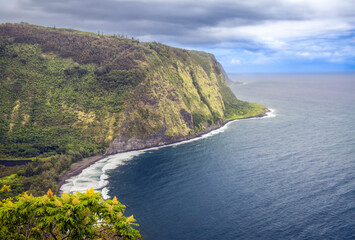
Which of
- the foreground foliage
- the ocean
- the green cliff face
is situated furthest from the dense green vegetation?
the foreground foliage

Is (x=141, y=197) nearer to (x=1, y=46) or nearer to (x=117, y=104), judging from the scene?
(x=117, y=104)

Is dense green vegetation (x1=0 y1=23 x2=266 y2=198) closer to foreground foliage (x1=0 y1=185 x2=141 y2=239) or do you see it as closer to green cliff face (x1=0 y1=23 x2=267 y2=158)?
green cliff face (x1=0 y1=23 x2=267 y2=158)

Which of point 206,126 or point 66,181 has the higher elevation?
point 206,126

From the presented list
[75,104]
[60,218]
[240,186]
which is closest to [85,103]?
[75,104]

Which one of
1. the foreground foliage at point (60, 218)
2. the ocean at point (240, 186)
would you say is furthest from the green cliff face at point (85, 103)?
the foreground foliage at point (60, 218)

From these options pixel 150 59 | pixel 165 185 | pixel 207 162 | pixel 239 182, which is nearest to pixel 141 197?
pixel 165 185
